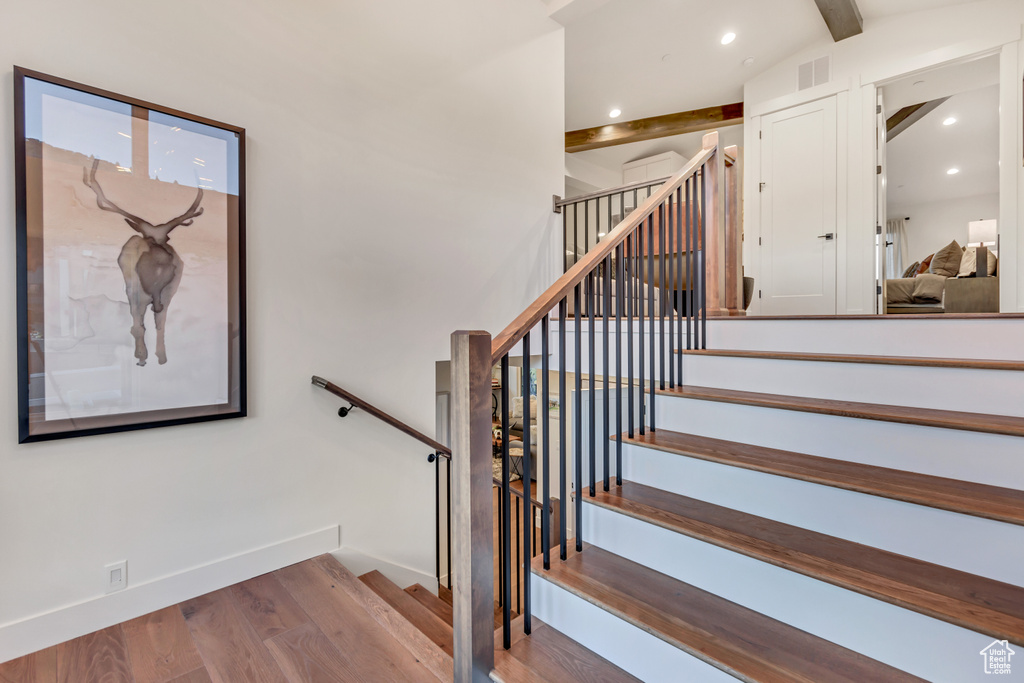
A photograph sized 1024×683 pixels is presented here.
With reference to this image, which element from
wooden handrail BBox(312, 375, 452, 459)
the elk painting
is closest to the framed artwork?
the elk painting

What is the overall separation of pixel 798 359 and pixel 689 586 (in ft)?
3.31

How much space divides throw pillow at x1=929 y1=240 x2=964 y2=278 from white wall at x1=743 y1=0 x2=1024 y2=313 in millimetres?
654

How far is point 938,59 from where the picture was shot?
11.9 ft

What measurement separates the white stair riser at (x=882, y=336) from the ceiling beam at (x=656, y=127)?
159 inches

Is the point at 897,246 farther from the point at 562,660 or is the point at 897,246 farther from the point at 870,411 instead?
the point at 562,660

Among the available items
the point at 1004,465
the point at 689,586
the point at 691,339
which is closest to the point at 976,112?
the point at 691,339

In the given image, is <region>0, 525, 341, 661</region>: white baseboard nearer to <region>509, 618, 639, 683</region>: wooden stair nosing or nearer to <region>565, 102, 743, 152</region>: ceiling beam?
<region>509, 618, 639, 683</region>: wooden stair nosing

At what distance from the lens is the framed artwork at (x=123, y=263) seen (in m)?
1.54

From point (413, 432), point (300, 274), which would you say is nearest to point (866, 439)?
point (413, 432)

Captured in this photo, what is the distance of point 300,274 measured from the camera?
84.6 inches

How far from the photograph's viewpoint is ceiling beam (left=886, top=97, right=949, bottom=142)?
493cm

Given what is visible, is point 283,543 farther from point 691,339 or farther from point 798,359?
point 798,359

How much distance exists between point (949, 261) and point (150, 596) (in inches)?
240

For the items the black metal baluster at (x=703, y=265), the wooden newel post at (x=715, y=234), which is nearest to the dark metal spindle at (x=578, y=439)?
the black metal baluster at (x=703, y=265)
